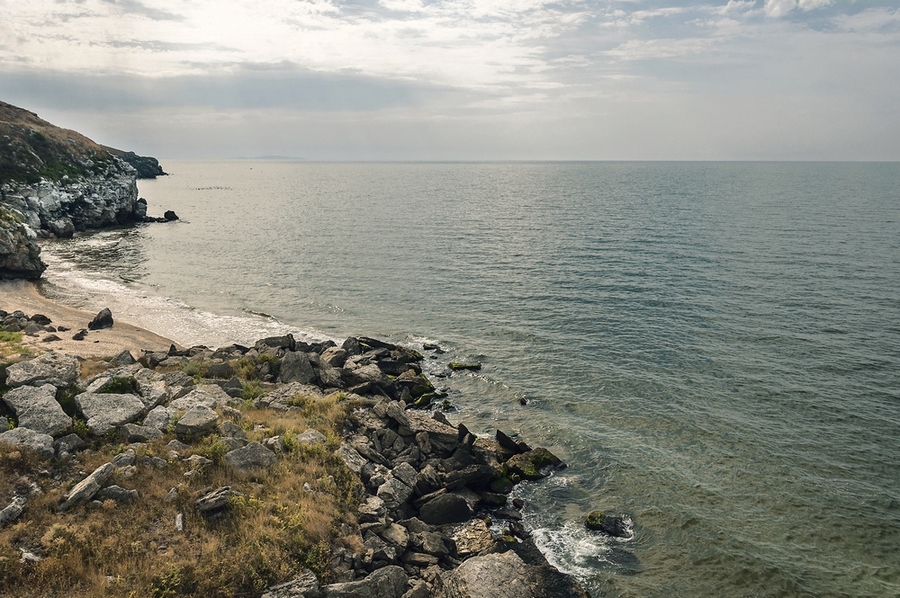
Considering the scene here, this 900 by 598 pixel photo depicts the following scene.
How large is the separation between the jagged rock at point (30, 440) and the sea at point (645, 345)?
20.1 m

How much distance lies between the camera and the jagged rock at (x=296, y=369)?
34562 millimetres

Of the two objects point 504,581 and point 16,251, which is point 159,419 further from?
point 16,251

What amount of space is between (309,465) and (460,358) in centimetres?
2223

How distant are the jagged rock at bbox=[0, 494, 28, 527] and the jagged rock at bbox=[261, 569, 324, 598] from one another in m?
8.38

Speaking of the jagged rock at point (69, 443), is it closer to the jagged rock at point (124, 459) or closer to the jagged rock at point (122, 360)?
the jagged rock at point (124, 459)

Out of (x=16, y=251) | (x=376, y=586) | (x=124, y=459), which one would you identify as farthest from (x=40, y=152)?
(x=376, y=586)

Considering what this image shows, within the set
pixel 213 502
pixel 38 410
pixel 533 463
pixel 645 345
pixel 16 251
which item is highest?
pixel 38 410

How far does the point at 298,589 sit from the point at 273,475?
5678 mm

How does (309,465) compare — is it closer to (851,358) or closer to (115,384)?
(115,384)

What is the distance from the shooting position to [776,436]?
1198 inches

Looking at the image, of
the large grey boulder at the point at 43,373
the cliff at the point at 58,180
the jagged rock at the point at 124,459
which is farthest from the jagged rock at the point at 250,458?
the cliff at the point at 58,180

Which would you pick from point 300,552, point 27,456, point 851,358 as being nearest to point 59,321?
point 27,456

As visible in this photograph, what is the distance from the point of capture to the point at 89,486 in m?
18.0

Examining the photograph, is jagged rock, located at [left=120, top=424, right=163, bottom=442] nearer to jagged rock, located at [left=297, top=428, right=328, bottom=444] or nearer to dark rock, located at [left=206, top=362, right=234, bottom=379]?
jagged rock, located at [left=297, top=428, right=328, bottom=444]
